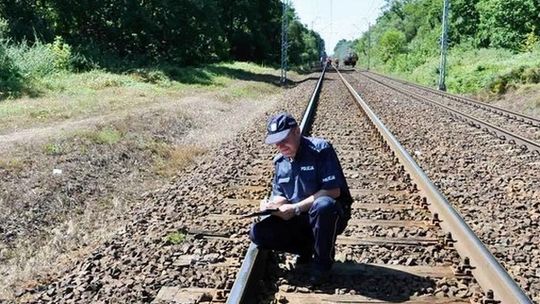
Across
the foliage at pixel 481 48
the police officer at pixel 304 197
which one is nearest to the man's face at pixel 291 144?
the police officer at pixel 304 197

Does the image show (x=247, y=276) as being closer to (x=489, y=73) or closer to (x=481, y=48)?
(x=489, y=73)

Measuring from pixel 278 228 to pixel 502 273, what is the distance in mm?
1644

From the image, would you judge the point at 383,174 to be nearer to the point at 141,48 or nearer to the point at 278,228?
the point at 278,228

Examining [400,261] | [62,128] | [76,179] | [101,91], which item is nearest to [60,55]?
[101,91]

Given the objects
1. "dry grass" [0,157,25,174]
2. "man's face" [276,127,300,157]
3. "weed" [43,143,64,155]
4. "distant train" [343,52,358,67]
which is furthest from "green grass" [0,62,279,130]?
"distant train" [343,52,358,67]

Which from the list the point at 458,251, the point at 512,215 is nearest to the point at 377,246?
the point at 458,251

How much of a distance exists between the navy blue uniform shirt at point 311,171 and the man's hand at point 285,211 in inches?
5.2

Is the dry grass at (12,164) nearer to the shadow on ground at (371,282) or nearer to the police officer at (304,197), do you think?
the police officer at (304,197)

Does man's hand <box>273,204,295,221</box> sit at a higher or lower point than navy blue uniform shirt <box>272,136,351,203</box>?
lower

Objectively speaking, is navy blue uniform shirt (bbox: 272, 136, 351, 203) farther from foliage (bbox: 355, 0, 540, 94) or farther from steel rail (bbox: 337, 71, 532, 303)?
foliage (bbox: 355, 0, 540, 94)

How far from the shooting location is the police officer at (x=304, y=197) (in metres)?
4.19

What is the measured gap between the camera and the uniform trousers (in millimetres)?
4242

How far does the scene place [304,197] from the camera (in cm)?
438

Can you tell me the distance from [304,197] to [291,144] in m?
0.48
